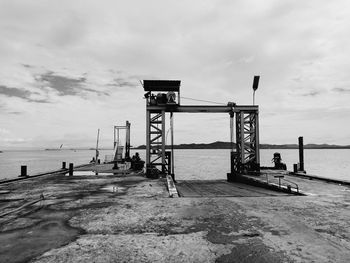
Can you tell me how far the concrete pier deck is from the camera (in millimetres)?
4805

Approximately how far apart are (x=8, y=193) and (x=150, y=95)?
12.0 metres

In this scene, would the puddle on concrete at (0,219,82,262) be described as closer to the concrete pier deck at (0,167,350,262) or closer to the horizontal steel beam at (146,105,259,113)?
the concrete pier deck at (0,167,350,262)

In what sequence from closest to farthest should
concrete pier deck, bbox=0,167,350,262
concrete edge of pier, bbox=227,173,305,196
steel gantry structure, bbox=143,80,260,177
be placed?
concrete pier deck, bbox=0,167,350,262
concrete edge of pier, bbox=227,173,305,196
steel gantry structure, bbox=143,80,260,177

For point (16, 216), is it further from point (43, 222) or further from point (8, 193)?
point (8, 193)

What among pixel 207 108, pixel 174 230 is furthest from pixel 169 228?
pixel 207 108

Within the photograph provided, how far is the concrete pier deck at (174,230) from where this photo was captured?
480cm

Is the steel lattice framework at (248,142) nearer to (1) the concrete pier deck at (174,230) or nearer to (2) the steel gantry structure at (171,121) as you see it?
(2) the steel gantry structure at (171,121)

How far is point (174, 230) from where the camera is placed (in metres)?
→ 6.18

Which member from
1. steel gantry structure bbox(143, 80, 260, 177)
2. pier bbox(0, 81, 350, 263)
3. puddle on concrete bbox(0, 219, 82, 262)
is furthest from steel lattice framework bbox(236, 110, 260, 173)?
puddle on concrete bbox(0, 219, 82, 262)

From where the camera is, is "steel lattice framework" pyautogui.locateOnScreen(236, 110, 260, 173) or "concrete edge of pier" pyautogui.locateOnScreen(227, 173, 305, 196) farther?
"steel lattice framework" pyautogui.locateOnScreen(236, 110, 260, 173)

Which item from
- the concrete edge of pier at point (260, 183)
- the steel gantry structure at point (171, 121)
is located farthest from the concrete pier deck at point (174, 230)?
the steel gantry structure at point (171, 121)

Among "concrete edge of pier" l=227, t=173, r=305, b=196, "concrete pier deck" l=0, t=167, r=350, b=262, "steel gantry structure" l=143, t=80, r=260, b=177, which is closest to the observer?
"concrete pier deck" l=0, t=167, r=350, b=262

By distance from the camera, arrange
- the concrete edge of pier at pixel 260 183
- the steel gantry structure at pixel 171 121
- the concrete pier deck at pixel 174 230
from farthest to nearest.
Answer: the steel gantry structure at pixel 171 121, the concrete edge of pier at pixel 260 183, the concrete pier deck at pixel 174 230

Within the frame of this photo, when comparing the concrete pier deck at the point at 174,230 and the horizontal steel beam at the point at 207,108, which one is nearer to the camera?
the concrete pier deck at the point at 174,230
